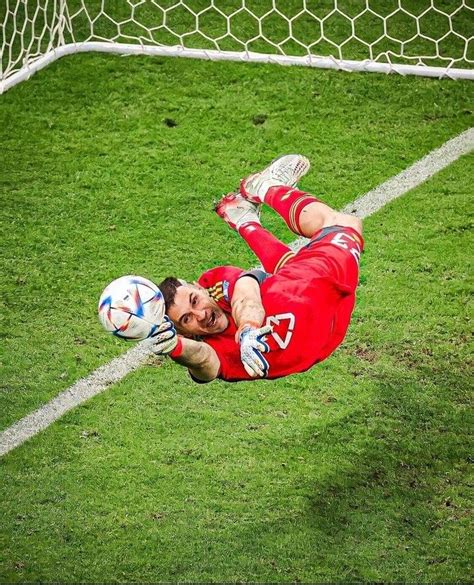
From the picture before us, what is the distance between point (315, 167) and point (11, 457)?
10.4 feet

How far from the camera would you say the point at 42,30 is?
990 centimetres

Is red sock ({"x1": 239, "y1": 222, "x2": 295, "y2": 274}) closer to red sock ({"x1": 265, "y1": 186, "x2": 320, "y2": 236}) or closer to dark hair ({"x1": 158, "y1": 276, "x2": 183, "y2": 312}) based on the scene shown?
red sock ({"x1": 265, "y1": 186, "x2": 320, "y2": 236})

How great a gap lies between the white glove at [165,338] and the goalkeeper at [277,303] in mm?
72

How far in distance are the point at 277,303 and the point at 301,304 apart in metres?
0.13

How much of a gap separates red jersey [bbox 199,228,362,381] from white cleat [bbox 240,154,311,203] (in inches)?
23.4

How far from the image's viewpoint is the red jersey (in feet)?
20.9

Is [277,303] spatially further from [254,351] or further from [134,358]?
[134,358]

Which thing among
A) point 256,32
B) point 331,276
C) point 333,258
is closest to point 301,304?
point 331,276

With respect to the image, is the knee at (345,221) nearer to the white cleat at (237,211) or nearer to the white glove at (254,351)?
the white cleat at (237,211)

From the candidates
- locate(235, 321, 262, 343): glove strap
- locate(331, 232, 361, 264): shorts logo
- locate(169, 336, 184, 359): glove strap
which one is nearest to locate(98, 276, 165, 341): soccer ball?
locate(169, 336, 184, 359): glove strap

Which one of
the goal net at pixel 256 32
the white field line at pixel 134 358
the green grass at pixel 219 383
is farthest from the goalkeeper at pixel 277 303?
the goal net at pixel 256 32

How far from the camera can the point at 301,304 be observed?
6.42 meters

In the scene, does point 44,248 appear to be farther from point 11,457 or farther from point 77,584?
point 77,584

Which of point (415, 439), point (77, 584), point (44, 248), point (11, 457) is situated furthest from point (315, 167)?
point (77, 584)
